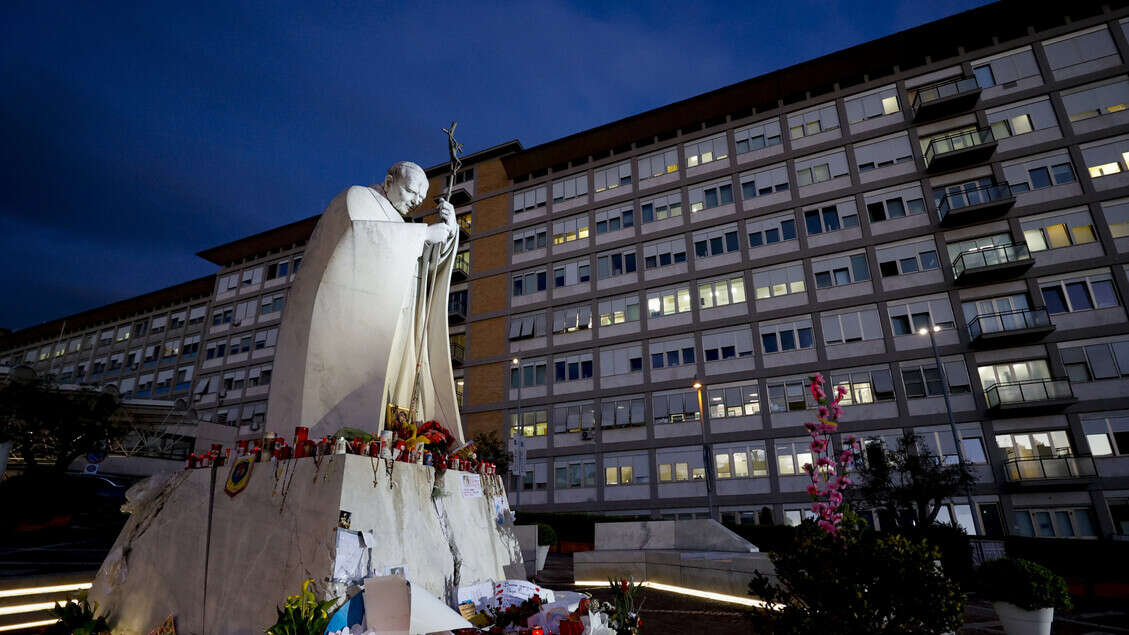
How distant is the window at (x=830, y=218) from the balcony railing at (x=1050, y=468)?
15.2 meters

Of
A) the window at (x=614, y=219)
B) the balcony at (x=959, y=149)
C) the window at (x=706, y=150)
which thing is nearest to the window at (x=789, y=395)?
the balcony at (x=959, y=149)

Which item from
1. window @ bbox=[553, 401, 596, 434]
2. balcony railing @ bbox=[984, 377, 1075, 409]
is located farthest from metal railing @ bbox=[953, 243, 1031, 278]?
window @ bbox=[553, 401, 596, 434]

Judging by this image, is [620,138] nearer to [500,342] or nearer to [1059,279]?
[500,342]

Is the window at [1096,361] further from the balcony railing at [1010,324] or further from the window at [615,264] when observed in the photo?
the window at [615,264]

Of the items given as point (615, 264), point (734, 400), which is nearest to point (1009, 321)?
point (734, 400)

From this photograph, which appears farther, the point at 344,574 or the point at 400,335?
the point at 400,335

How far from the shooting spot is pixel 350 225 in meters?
12.4

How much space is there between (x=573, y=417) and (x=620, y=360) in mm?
5032

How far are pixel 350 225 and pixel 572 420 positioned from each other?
28.5m

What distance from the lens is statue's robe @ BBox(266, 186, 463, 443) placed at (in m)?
11.7

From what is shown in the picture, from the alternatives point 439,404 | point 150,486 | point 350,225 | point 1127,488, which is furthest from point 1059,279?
point 150,486

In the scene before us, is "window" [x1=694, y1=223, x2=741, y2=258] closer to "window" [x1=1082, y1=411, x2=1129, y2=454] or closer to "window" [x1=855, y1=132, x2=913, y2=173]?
"window" [x1=855, y1=132, x2=913, y2=173]

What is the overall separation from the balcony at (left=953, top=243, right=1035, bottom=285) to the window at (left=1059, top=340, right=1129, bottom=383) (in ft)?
14.9

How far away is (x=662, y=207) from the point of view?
134 ft
